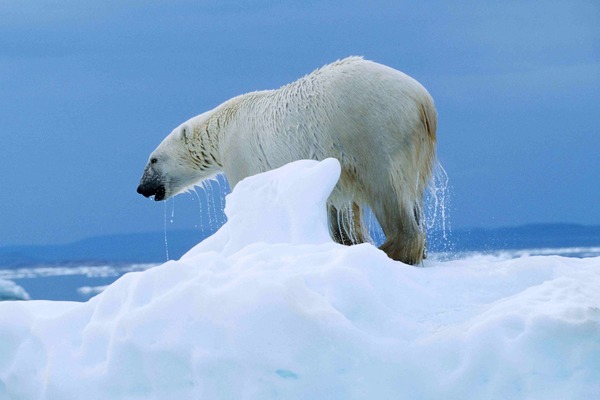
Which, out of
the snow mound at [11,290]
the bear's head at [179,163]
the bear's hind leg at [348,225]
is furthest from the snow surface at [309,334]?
the snow mound at [11,290]

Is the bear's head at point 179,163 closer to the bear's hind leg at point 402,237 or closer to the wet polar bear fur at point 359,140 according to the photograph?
the wet polar bear fur at point 359,140

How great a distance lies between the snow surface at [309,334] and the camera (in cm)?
294

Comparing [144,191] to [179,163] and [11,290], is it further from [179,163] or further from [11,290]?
[11,290]

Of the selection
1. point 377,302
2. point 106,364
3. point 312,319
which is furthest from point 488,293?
point 106,364

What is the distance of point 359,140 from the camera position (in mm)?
5977

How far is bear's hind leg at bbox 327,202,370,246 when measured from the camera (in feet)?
22.1

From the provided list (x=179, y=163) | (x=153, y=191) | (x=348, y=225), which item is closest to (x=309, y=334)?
(x=348, y=225)

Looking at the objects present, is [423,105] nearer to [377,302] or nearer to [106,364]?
[377,302]

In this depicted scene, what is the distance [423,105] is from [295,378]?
3427 millimetres

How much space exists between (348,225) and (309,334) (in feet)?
12.5

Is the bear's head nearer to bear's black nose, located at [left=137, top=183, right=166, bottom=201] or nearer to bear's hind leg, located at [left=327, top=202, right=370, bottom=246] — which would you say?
bear's black nose, located at [left=137, top=183, right=166, bottom=201]

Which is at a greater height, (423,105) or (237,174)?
(423,105)

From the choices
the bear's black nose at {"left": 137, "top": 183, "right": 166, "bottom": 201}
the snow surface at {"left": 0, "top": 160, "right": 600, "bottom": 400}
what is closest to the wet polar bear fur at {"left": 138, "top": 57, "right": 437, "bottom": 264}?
the bear's black nose at {"left": 137, "top": 183, "right": 166, "bottom": 201}

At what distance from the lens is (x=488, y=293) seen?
379cm
